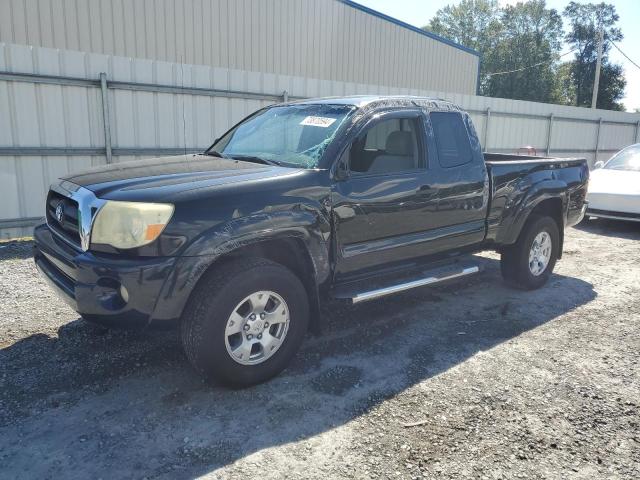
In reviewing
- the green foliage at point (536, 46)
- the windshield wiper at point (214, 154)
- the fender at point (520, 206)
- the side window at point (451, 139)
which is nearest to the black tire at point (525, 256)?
the fender at point (520, 206)

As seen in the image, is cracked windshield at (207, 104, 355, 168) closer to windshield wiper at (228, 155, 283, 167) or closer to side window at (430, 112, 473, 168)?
→ windshield wiper at (228, 155, 283, 167)

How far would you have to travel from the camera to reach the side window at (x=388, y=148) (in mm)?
3814

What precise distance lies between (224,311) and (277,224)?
25.0 inches

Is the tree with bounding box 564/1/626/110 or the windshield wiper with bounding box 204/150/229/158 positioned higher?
the tree with bounding box 564/1/626/110

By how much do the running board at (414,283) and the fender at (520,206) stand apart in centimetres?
58

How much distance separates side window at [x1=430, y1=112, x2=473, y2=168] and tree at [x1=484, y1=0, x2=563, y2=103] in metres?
53.1

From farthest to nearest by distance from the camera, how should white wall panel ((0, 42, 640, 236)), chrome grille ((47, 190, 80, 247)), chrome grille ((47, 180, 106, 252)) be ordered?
white wall panel ((0, 42, 640, 236))
chrome grille ((47, 190, 80, 247))
chrome grille ((47, 180, 106, 252))

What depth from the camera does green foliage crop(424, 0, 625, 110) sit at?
51781 mm

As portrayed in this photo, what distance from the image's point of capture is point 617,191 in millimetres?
8695

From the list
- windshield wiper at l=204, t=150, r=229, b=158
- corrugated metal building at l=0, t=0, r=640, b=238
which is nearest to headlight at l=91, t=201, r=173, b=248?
windshield wiper at l=204, t=150, r=229, b=158

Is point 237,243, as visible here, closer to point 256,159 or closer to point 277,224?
point 277,224

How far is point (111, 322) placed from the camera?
115 inches

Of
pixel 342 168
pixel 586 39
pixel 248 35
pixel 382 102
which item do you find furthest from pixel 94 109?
pixel 586 39

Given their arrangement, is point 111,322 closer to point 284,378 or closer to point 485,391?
point 284,378
